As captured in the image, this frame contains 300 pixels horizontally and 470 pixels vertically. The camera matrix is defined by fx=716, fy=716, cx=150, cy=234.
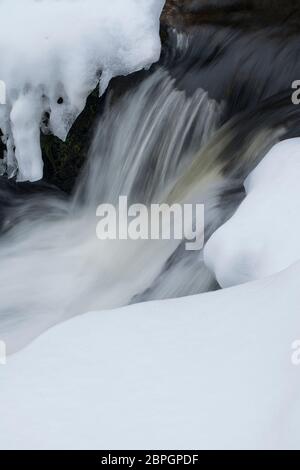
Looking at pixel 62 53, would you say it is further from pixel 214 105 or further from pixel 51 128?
pixel 214 105

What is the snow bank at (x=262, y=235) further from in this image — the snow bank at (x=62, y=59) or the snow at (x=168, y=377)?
the snow bank at (x=62, y=59)

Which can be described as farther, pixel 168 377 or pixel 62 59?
pixel 62 59

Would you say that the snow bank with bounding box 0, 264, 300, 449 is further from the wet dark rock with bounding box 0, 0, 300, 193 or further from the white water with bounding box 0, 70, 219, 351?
the wet dark rock with bounding box 0, 0, 300, 193

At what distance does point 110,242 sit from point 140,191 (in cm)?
32

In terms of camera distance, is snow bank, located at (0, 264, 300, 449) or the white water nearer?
snow bank, located at (0, 264, 300, 449)

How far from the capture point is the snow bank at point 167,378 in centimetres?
138

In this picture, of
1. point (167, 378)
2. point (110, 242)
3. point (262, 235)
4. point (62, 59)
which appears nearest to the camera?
point (167, 378)

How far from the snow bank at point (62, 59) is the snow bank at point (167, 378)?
7.65ft

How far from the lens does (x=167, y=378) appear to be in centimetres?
153

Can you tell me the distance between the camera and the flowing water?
10.5ft

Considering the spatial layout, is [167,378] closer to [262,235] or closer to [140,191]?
[262,235]

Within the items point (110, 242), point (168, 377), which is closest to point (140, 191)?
point (110, 242)

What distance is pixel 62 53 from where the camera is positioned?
3953mm

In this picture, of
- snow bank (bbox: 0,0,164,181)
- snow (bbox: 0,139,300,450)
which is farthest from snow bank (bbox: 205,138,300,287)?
snow bank (bbox: 0,0,164,181)
